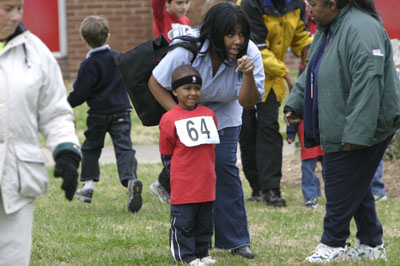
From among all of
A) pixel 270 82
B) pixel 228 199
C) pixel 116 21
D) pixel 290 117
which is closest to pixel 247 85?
pixel 290 117

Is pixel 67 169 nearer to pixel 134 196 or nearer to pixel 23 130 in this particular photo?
pixel 23 130

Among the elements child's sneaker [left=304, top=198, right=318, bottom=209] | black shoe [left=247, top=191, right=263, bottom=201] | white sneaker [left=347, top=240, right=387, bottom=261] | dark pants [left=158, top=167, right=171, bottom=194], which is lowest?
black shoe [left=247, top=191, right=263, bottom=201]

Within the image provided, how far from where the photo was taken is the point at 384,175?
8.56 metres

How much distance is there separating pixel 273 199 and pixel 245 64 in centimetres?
280

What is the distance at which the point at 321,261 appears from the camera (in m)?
4.89

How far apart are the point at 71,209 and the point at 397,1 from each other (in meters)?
5.23

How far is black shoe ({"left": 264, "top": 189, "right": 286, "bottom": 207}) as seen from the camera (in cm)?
720

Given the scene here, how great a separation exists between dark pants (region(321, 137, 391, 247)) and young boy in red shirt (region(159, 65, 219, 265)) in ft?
2.54

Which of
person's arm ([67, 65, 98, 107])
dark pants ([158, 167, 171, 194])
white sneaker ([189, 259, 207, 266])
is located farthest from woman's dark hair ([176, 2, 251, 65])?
dark pants ([158, 167, 171, 194])

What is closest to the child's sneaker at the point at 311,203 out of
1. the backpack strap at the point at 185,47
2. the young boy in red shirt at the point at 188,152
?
the young boy in red shirt at the point at 188,152

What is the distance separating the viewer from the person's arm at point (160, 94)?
16.1ft

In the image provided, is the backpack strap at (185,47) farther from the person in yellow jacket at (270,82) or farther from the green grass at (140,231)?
the person in yellow jacket at (270,82)

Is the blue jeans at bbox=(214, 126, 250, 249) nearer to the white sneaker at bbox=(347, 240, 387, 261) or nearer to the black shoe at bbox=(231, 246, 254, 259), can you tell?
the black shoe at bbox=(231, 246, 254, 259)

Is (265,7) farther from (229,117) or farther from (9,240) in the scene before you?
(9,240)
